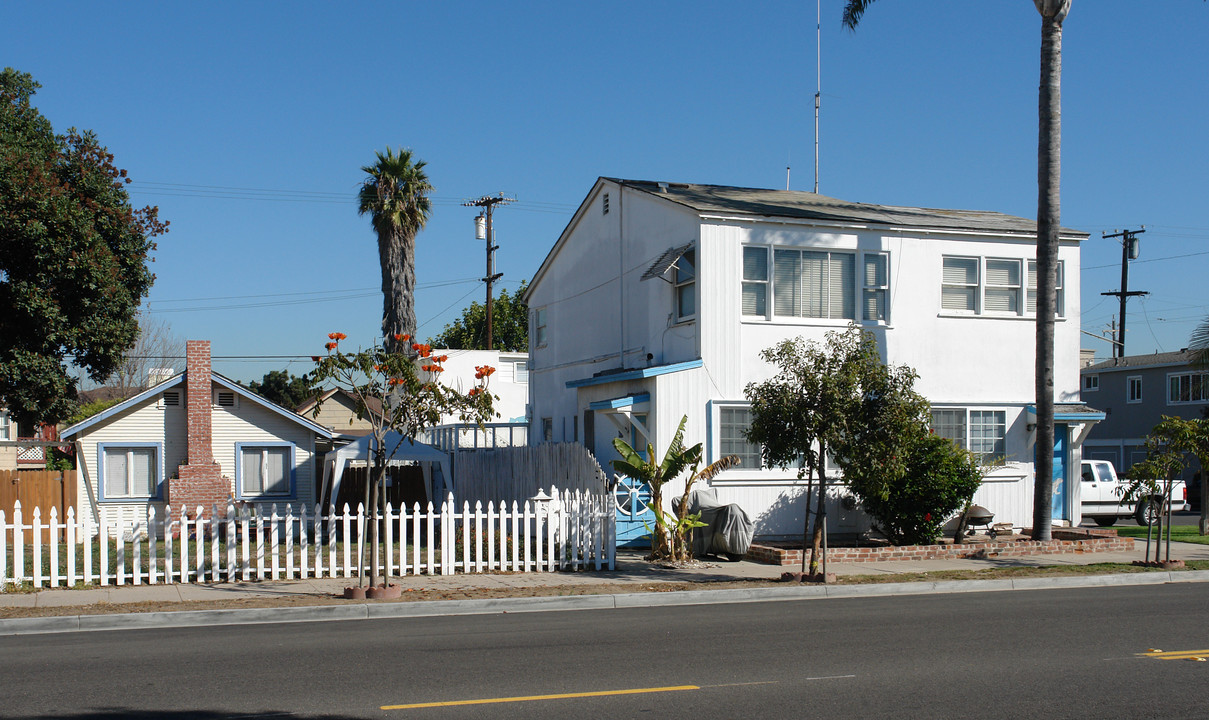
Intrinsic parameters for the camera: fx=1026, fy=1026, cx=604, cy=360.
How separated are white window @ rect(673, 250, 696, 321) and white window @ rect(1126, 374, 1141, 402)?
32.4 m

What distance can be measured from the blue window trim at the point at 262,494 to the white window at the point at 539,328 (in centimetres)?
723

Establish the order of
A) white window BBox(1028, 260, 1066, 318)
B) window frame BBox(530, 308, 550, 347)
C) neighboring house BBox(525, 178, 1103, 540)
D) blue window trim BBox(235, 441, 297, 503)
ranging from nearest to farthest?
neighboring house BBox(525, 178, 1103, 540)
white window BBox(1028, 260, 1066, 318)
blue window trim BBox(235, 441, 297, 503)
window frame BBox(530, 308, 550, 347)

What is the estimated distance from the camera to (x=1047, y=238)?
1969 centimetres

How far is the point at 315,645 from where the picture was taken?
412 inches

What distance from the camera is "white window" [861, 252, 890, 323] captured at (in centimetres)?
2075

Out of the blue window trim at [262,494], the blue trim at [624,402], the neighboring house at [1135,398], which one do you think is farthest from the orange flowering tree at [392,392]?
the neighboring house at [1135,398]

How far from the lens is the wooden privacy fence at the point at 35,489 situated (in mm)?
21609

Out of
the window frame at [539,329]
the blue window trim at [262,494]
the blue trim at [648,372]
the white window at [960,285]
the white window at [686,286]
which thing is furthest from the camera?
the window frame at [539,329]

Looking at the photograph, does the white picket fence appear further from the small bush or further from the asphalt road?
the small bush

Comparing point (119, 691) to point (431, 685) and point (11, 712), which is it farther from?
point (431, 685)

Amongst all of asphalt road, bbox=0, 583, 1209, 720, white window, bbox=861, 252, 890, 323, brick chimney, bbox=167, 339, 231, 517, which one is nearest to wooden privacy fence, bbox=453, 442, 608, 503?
brick chimney, bbox=167, 339, 231, 517

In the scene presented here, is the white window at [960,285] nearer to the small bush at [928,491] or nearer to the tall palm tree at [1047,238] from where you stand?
the tall palm tree at [1047,238]

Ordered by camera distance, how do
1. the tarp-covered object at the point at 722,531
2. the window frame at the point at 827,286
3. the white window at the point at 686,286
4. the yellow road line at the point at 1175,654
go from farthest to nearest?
the white window at the point at 686,286 < the window frame at the point at 827,286 < the tarp-covered object at the point at 722,531 < the yellow road line at the point at 1175,654

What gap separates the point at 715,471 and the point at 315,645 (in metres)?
8.75
